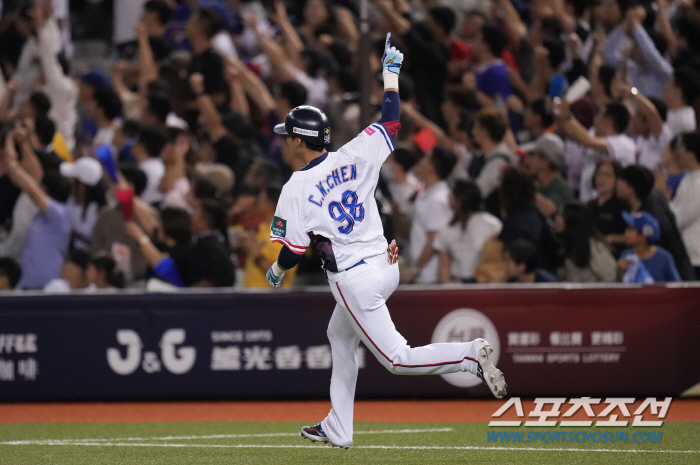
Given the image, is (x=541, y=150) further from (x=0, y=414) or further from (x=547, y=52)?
(x=0, y=414)

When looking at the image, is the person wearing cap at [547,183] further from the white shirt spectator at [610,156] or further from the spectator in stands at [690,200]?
the spectator in stands at [690,200]

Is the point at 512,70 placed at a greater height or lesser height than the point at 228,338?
greater

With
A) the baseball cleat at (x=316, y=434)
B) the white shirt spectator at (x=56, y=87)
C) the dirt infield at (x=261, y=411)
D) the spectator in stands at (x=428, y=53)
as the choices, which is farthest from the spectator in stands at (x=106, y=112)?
the baseball cleat at (x=316, y=434)

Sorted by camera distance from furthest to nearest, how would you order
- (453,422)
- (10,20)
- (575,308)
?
(10,20), (575,308), (453,422)

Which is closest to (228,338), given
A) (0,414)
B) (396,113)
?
(0,414)

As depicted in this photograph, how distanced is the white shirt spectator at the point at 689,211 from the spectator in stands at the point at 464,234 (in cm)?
158

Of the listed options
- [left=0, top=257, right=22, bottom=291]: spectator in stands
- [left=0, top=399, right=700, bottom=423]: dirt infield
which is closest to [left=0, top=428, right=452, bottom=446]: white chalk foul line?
[left=0, top=399, right=700, bottom=423]: dirt infield

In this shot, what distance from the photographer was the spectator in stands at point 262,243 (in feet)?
A: 31.6

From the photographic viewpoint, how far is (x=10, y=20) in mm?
14047

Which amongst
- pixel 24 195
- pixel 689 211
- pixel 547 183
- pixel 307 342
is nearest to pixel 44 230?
pixel 24 195

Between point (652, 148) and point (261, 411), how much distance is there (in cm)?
449

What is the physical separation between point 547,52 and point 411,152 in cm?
196

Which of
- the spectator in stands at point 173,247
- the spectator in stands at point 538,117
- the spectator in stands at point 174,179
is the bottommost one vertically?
the spectator in stands at point 173,247

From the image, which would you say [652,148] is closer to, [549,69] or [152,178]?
[549,69]
